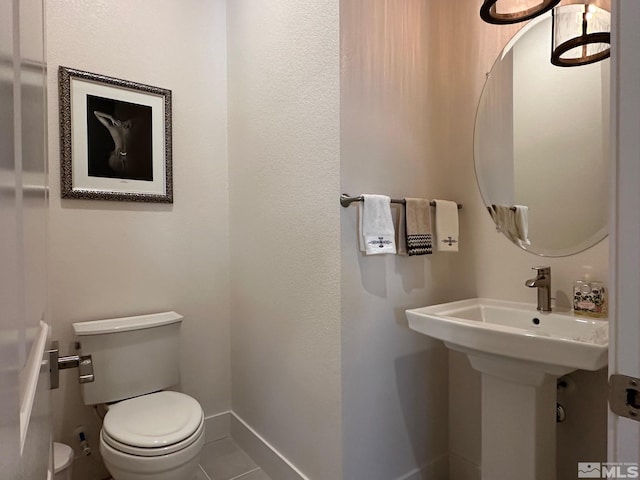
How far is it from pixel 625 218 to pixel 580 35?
4.15 feet

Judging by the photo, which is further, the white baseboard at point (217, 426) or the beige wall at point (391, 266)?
the white baseboard at point (217, 426)

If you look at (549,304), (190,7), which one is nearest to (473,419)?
(549,304)

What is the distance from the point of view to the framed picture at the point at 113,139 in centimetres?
181

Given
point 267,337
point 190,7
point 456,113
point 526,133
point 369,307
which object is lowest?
point 267,337

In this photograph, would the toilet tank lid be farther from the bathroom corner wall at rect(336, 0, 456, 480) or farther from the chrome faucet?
the chrome faucet

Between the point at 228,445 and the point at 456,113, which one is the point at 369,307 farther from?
the point at 228,445

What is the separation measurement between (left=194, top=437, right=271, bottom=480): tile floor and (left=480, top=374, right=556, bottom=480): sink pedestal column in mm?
1141

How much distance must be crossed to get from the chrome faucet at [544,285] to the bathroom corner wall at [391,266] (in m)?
0.44

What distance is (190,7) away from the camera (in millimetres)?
2156

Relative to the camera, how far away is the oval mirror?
1372 millimetres

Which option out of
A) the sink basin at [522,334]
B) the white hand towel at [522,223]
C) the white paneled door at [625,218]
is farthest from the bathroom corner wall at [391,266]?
the white paneled door at [625,218]

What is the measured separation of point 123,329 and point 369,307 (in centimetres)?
117

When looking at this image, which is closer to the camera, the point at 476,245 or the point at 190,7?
the point at 476,245

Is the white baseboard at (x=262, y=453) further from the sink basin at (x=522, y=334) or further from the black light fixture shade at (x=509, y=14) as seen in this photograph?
the black light fixture shade at (x=509, y=14)
